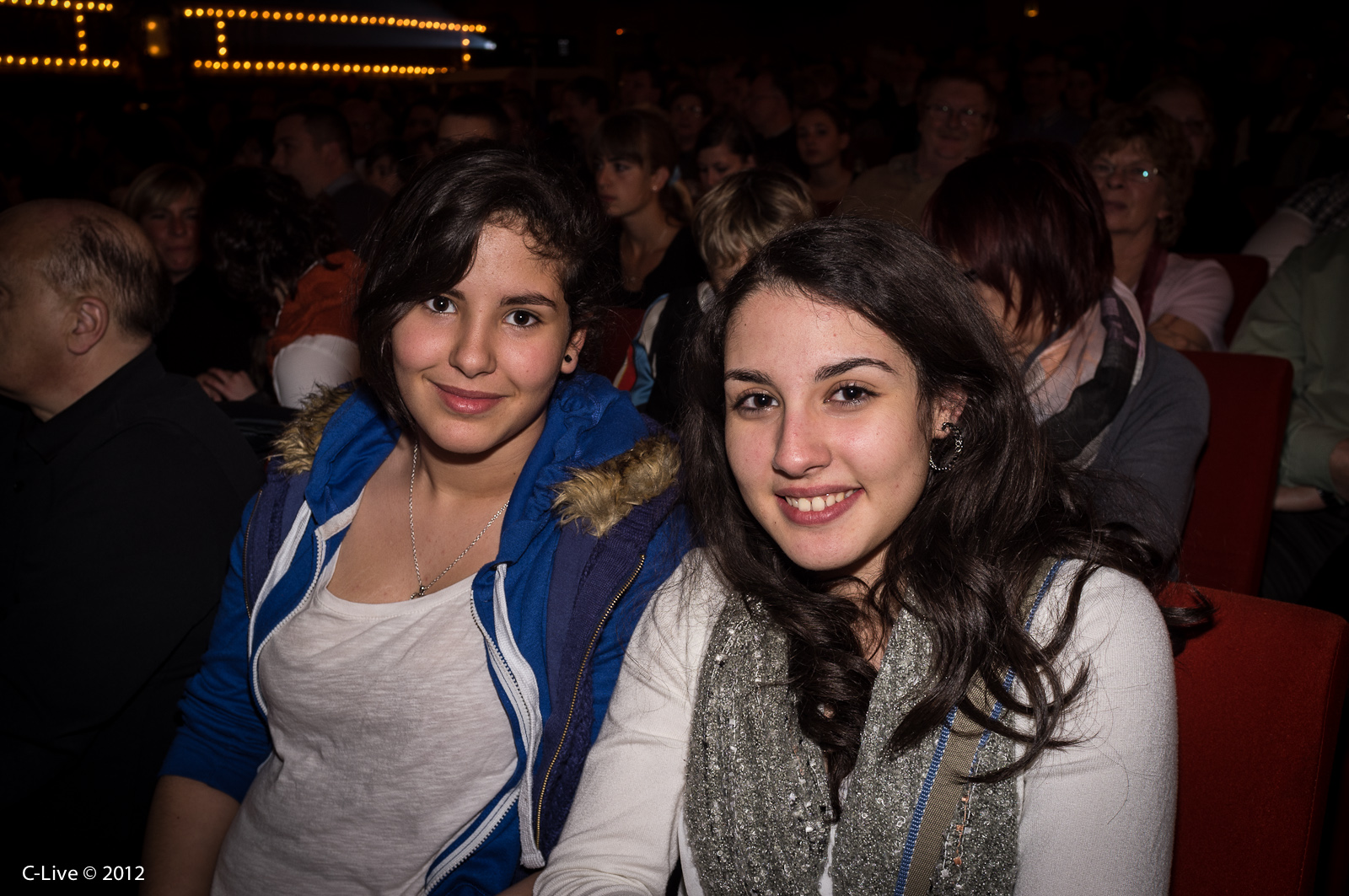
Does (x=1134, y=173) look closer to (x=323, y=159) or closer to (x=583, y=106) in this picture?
(x=323, y=159)

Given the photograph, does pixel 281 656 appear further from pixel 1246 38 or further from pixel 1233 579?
pixel 1246 38

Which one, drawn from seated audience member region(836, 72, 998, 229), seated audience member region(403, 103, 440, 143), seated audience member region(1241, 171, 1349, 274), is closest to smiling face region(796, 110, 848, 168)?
seated audience member region(836, 72, 998, 229)

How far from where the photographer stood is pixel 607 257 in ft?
5.08

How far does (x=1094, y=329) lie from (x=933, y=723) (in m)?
1.24

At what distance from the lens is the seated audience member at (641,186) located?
13.6 feet

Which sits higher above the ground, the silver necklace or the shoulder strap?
the silver necklace

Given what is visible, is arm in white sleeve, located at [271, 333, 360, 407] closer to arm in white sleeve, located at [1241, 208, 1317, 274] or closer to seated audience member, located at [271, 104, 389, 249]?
seated audience member, located at [271, 104, 389, 249]

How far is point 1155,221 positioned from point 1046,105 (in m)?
3.95

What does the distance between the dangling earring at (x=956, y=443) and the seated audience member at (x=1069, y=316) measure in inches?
27.0

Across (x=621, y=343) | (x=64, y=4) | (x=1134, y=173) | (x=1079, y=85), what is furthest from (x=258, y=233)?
(x=64, y=4)

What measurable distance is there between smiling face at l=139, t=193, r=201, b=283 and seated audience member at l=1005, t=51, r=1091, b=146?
15.5ft

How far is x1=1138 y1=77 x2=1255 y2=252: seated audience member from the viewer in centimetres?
419

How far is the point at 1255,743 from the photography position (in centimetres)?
116

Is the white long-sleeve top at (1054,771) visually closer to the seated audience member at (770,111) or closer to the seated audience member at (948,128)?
the seated audience member at (948,128)
